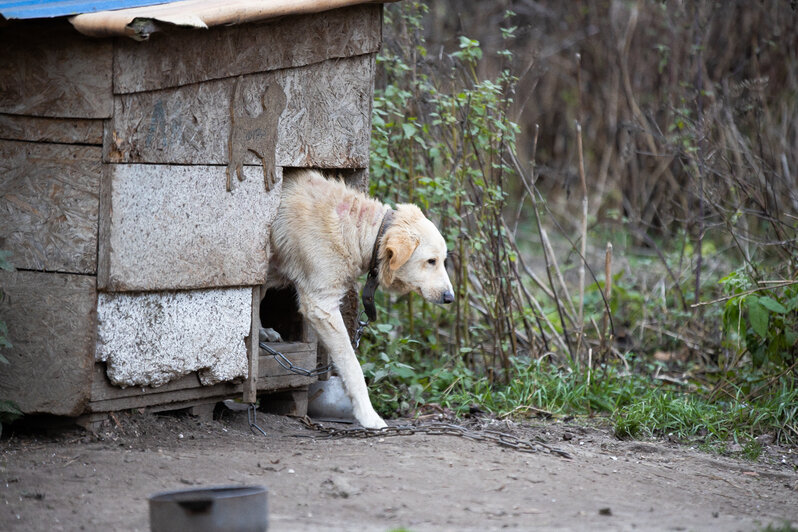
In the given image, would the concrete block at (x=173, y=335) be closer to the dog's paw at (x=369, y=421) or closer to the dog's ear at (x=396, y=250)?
the dog's paw at (x=369, y=421)

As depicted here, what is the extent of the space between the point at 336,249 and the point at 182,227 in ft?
3.30

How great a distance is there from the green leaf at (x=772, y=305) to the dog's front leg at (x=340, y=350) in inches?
110

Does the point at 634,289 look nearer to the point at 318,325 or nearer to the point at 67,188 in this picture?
the point at 318,325

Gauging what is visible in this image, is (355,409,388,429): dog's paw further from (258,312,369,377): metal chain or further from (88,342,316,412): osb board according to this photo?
(88,342,316,412): osb board

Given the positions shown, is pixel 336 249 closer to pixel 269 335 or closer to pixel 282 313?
pixel 269 335

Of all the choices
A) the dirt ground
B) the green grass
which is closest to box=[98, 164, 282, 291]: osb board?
the dirt ground

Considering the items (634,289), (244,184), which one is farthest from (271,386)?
(634,289)

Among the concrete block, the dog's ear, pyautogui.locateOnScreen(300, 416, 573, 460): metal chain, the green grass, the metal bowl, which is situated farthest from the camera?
the green grass

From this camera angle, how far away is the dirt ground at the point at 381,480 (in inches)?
140

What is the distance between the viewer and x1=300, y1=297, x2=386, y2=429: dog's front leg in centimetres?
520

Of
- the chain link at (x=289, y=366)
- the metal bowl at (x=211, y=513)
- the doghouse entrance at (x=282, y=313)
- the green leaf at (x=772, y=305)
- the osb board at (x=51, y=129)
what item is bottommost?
the metal bowl at (x=211, y=513)

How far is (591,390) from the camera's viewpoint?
6449 mm

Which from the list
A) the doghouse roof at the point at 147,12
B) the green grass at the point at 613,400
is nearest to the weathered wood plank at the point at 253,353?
the green grass at the point at 613,400

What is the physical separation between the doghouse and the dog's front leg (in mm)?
376
